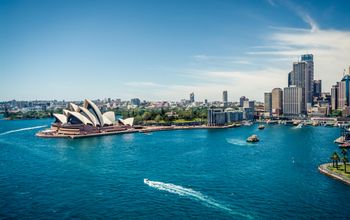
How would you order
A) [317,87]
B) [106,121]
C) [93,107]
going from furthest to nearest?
1. [317,87]
2. [106,121]
3. [93,107]

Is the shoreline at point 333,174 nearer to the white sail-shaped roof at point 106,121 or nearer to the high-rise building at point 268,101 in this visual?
the white sail-shaped roof at point 106,121

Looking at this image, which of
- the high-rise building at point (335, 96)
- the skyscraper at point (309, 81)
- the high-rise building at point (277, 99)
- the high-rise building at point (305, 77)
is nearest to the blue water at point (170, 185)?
the high-rise building at point (277, 99)

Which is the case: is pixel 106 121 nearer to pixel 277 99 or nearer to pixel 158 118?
pixel 158 118

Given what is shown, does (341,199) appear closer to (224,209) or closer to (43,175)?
(224,209)

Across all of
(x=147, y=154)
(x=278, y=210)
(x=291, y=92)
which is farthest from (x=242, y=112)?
(x=278, y=210)

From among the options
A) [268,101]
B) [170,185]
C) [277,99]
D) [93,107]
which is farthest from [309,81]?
[170,185]
